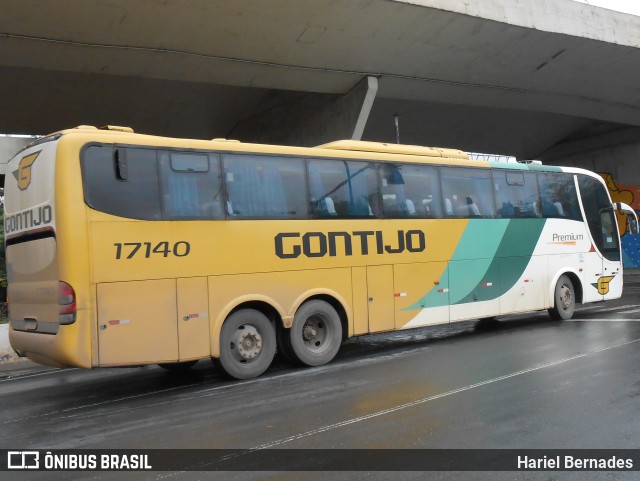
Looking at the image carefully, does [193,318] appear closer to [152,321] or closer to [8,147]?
[152,321]

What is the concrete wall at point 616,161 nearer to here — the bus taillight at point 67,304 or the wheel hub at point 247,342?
the wheel hub at point 247,342

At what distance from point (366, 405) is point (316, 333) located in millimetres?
2953

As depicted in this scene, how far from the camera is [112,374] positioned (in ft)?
32.7

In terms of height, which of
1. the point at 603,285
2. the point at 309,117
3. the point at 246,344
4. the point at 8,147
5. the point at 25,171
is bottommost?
the point at 246,344

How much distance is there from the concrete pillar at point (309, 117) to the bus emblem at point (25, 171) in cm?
1157

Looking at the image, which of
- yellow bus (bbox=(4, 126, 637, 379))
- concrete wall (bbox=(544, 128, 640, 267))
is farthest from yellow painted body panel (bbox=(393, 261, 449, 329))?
concrete wall (bbox=(544, 128, 640, 267))

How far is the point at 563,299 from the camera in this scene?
13164mm

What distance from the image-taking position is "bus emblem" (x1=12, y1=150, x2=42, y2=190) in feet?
25.3

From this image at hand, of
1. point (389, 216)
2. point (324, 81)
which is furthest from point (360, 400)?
point (324, 81)

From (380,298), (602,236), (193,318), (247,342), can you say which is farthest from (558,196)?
(193,318)

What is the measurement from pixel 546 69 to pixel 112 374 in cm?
1597

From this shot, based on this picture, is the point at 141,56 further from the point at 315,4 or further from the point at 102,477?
the point at 102,477

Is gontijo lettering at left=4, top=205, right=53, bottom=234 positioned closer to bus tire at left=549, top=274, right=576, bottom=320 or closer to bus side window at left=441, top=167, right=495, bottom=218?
bus side window at left=441, top=167, right=495, bottom=218

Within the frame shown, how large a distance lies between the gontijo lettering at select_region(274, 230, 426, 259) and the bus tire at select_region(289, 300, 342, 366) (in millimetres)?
808
